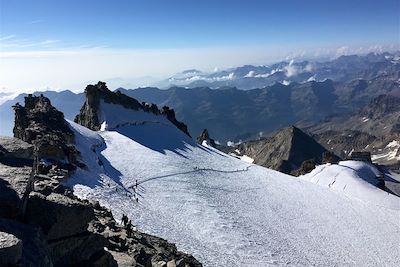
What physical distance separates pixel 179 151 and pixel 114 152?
12.4m

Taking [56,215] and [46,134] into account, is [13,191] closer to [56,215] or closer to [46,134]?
[56,215]

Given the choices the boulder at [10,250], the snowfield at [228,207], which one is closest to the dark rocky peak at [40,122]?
the snowfield at [228,207]

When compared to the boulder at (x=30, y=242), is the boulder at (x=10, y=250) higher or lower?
higher

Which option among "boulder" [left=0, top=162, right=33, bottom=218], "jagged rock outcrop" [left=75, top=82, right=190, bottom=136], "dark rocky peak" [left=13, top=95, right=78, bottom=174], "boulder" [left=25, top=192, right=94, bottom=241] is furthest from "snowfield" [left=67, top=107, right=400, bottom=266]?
"boulder" [left=0, top=162, right=33, bottom=218]

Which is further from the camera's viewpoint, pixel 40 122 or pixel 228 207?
pixel 40 122

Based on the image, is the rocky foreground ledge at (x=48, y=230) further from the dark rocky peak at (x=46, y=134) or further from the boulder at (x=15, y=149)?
the dark rocky peak at (x=46, y=134)

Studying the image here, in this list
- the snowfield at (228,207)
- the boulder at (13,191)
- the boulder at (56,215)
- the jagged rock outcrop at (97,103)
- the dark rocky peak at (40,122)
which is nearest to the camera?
the boulder at (13,191)

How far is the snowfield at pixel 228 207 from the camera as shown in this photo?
3781 centimetres

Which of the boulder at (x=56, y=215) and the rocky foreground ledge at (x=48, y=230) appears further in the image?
the boulder at (x=56, y=215)

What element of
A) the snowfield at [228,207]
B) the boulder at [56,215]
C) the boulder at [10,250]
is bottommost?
the snowfield at [228,207]

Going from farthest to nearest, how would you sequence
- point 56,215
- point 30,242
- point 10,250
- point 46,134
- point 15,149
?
point 46,134, point 15,149, point 56,215, point 30,242, point 10,250

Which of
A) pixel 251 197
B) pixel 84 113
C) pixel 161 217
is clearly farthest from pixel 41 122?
pixel 84 113

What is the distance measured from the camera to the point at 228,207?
155 ft

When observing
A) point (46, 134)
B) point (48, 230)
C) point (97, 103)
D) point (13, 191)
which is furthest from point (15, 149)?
point (97, 103)
